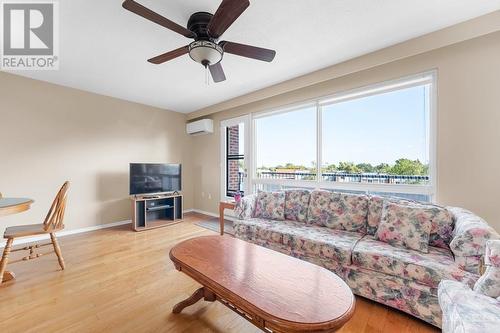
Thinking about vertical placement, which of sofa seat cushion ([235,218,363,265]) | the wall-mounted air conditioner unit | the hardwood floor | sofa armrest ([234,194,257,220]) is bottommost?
the hardwood floor

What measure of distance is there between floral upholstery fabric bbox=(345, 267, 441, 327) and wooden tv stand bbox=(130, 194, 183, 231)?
345cm

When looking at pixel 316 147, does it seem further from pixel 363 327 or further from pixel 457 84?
pixel 363 327

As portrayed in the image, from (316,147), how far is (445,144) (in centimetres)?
148

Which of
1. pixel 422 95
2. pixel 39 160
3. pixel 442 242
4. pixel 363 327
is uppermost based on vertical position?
pixel 422 95

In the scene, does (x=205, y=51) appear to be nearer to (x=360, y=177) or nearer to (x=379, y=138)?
(x=379, y=138)

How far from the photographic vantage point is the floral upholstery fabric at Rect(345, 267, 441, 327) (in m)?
1.53

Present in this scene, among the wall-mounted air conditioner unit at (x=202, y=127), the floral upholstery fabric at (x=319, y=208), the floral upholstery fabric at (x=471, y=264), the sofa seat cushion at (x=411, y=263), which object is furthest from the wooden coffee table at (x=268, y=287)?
the wall-mounted air conditioner unit at (x=202, y=127)

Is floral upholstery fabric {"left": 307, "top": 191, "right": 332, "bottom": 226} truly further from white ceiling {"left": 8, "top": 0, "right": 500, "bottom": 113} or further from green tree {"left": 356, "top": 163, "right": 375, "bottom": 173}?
white ceiling {"left": 8, "top": 0, "right": 500, "bottom": 113}

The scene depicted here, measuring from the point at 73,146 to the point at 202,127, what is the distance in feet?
7.71

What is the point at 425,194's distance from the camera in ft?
7.94

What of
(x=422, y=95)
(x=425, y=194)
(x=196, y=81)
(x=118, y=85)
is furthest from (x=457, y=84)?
(x=118, y=85)

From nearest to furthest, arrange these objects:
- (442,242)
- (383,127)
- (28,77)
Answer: (442,242) → (383,127) → (28,77)

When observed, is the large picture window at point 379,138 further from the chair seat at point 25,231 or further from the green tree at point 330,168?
the chair seat at point 25,231

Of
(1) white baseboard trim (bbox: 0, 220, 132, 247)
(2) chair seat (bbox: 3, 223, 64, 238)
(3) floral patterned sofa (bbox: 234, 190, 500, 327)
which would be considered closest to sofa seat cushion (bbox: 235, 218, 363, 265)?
(3) floral patterned sofa (bbox: 234, 190, 500, 327)
